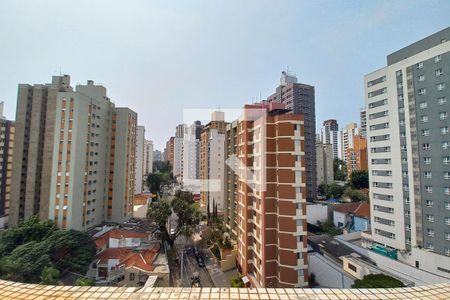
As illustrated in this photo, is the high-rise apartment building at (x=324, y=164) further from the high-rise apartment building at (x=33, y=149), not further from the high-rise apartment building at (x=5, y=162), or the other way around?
the high-rise apartment building at (x=5, y=162)

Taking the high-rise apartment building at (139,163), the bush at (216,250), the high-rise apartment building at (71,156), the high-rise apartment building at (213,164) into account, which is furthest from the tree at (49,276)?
the high-rise apartment building at (139,163)

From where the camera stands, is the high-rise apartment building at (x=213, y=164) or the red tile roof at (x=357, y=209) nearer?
the red tile roof at (x=357, y=209)

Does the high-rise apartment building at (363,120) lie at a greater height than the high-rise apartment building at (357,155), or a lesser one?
greater

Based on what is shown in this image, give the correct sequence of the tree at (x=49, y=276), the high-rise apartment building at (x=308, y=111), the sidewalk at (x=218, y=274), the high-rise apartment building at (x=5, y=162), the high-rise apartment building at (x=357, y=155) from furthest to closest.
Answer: the high-rise apartment building at (x=357, y=155) < the high-rise apartment building at (x=308, y=111) < the high-rise apartment building at (x=5, y=162) < the sidewalk at (x=218, y=274) < the tree at (x=49, y=276)

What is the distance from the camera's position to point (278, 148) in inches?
604

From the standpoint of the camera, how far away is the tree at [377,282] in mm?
13348

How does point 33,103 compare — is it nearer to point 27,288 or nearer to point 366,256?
point 27,288

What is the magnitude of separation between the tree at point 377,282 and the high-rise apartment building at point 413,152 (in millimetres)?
5600

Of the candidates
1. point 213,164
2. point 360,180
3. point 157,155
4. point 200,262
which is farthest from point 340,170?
point 157,155

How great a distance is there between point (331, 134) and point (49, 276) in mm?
89858

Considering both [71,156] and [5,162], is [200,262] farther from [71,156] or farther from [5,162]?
[5,162]

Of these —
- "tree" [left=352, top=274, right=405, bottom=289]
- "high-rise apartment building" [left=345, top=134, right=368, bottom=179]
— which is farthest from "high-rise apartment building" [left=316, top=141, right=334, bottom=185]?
"tree" [left=352, top=274, right=405, bottom=289]

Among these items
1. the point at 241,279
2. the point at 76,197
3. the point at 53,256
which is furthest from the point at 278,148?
the point at 76,197

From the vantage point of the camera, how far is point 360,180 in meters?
46.4
